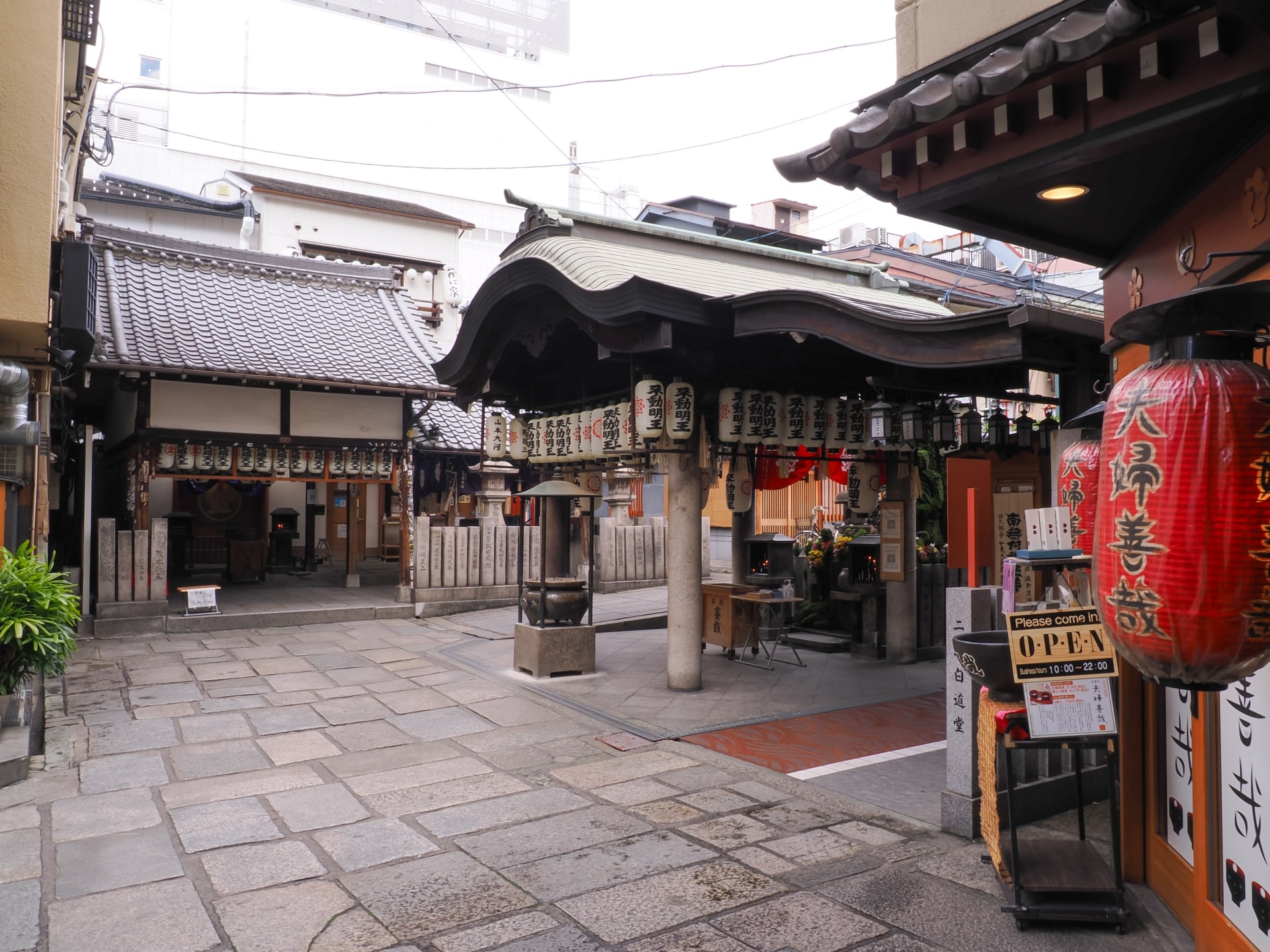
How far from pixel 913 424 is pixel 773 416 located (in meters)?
1.83

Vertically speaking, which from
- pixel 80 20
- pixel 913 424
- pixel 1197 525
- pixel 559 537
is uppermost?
pixel 80 20

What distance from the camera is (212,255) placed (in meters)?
18.3

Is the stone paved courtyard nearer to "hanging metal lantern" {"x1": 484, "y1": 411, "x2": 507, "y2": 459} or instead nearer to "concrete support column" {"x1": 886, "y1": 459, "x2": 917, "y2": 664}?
"concrete support column" {"x1": 886, "y1": 459, "x2": 917, "y2": 664}

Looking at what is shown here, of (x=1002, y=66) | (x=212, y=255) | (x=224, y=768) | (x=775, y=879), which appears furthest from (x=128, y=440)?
(x=1002, y=66)

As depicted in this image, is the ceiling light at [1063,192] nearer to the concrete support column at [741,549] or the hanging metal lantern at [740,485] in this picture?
the hanging metal lantern at [740,485]

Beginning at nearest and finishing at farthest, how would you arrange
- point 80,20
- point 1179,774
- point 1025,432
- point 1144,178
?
point 1144,178 < point 1179,774 < point 1025,432 < point 80,20

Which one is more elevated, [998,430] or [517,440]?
[517,440]

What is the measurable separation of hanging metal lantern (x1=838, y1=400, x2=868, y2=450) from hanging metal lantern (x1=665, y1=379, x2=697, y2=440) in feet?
8.11

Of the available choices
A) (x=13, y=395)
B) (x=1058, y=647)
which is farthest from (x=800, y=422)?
(x=13, y=395)

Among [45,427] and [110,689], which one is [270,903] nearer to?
[110,689]

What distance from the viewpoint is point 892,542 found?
11.4m

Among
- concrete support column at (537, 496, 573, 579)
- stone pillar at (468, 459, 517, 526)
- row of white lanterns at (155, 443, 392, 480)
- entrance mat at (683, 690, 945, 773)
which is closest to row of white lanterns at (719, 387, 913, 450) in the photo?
entrance mat at (683, 690, 945, 773)

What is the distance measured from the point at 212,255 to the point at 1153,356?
19497mm

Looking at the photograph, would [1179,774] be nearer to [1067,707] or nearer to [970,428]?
[1067,707]
